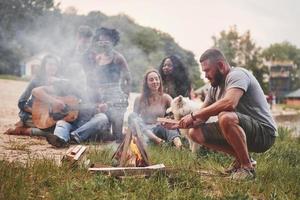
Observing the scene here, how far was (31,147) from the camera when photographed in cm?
662

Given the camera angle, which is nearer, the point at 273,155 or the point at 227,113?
the point at 227,113

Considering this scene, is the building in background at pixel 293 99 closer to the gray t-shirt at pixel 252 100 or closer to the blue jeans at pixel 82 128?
the blue jeans at pixel 82 128

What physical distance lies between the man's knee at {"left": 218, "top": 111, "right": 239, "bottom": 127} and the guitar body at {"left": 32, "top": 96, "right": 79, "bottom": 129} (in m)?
3.50

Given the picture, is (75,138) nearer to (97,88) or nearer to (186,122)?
(97,88)

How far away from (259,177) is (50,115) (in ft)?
14.0

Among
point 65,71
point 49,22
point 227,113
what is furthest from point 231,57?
point 227,113

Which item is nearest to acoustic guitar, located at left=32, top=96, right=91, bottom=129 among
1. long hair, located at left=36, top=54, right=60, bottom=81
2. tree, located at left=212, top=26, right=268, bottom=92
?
long hair, located at left=36, top=54, right=60, bottom=81

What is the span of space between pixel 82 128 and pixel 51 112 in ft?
2.80

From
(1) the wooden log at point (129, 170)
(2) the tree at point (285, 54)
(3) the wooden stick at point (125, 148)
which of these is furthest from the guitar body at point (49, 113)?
(2) the tree at point (285, 54)

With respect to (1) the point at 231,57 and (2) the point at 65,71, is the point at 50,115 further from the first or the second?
(1) the point at 231,57

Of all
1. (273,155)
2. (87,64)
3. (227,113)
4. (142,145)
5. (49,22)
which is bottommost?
(273,155)

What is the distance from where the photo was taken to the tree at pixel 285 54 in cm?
8041

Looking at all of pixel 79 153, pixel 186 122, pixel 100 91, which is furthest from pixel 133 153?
pixel 100 91

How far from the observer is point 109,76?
26.2 ft
